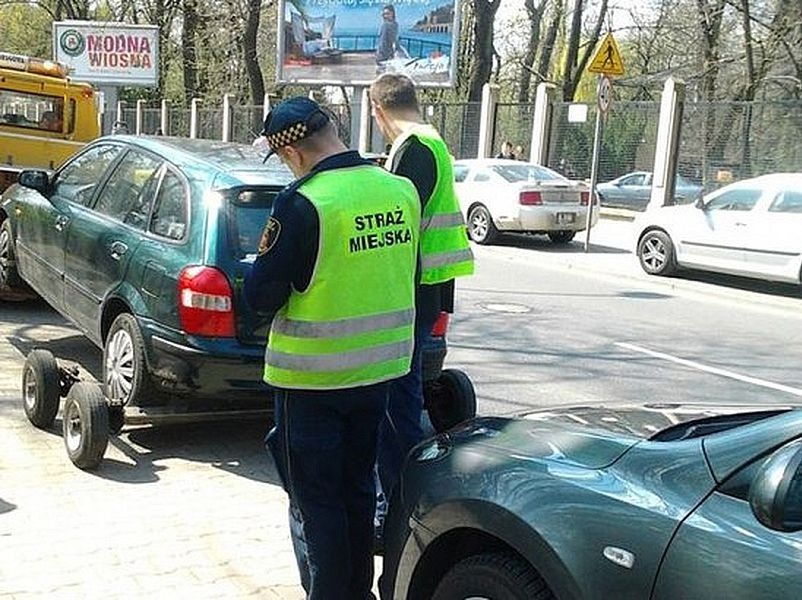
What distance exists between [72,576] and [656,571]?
255cm

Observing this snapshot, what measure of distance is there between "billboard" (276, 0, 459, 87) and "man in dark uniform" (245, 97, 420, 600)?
2484 cm

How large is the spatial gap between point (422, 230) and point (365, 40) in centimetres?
2561

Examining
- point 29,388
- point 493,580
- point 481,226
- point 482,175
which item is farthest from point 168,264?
point 482,175

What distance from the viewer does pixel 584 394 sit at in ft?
23.6

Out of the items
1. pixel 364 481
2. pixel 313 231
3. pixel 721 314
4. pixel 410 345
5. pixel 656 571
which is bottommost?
pixel 721 314

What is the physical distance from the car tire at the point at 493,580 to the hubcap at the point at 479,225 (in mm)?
15170

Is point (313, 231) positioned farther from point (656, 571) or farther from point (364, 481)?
point (656, 571)

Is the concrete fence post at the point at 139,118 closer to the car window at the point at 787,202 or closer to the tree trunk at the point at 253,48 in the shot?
the tree trunk at the point at 253,48

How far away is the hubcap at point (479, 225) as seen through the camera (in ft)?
58.3

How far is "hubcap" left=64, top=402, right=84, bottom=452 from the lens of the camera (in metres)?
4.99

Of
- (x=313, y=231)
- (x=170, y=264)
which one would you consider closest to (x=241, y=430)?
(x=170, y=264)

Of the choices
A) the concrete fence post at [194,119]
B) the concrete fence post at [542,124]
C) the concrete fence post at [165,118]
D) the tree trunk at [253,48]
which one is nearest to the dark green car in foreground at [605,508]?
the concrete fence post at [542,124]

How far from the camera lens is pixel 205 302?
4.89 m

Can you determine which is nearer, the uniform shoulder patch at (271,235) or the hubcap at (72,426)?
the uniform shoulder patch at (271,235)
